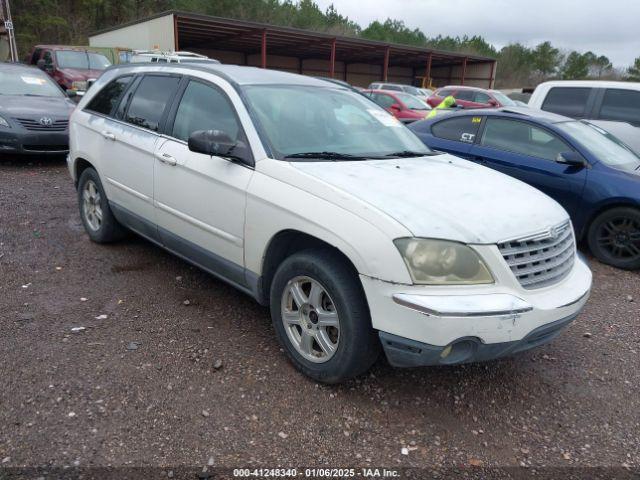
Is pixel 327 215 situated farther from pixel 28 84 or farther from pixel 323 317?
pixel 28 84

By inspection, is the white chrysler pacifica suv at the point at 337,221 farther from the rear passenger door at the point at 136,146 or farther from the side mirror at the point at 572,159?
the side mirror at the point at 572,159

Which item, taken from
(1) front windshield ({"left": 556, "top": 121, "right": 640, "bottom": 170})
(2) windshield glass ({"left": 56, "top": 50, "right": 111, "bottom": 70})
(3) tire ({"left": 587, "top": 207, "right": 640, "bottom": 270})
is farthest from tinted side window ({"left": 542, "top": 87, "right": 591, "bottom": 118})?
(2) windshield glass ({"left": 56, "top": 50, "right": 111, "bottom": 70})

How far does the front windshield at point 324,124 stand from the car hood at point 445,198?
0.25 metres

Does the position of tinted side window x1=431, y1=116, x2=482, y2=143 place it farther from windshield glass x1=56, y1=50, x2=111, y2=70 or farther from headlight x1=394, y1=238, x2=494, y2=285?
windshield glass x1=56, y1=50, x2=111, y2=70

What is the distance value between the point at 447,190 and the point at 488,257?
589mm

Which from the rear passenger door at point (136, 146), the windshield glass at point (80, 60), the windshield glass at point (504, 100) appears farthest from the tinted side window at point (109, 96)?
the windshield glass at point (504, 100)

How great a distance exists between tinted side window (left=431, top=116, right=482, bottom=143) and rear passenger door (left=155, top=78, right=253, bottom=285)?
379 centimetres

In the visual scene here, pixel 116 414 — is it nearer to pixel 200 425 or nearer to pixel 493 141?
pixel 200 425

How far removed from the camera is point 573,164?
549 cm

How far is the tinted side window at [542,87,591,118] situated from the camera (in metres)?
8.86

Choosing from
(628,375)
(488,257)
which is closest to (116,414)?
(488,257)

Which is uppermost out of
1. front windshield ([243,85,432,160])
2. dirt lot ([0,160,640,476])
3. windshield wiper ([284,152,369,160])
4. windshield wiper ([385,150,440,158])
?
front windshield ([243,85,432,160])

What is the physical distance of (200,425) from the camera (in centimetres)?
261

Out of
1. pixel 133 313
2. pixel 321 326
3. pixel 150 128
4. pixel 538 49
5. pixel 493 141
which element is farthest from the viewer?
pixel 538 49
